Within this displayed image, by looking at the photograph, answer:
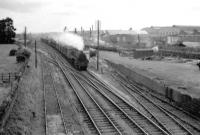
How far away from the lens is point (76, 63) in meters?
37.2

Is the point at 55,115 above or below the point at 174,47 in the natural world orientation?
below

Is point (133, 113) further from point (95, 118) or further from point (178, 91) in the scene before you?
point (178, 91)

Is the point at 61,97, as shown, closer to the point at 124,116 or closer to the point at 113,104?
the point at 113,104

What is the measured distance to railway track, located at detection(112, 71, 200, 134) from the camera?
15516 mm

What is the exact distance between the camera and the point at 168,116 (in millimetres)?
18062

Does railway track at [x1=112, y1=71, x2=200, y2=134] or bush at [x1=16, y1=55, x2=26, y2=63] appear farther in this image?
bush at [x1=16, y1=55, x2=26, y2=63]

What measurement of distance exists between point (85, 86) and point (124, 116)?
10.4 meters

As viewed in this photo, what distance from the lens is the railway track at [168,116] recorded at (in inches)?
611

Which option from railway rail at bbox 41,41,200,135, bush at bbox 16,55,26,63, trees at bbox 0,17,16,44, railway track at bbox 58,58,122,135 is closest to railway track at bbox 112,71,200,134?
railway rail at bbox 41,41,200,135

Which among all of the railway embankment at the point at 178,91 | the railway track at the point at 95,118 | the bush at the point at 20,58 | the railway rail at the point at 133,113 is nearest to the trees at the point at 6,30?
Result: the bush at the point at 20,58

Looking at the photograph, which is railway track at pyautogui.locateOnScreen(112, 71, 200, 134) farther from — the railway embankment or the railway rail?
the railway embankment

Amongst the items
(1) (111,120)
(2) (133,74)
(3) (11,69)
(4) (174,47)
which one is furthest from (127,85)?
(4) (174,47)

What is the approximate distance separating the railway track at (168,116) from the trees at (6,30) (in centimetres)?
6647

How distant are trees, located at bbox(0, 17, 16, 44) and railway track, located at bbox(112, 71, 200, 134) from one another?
66471 mm
